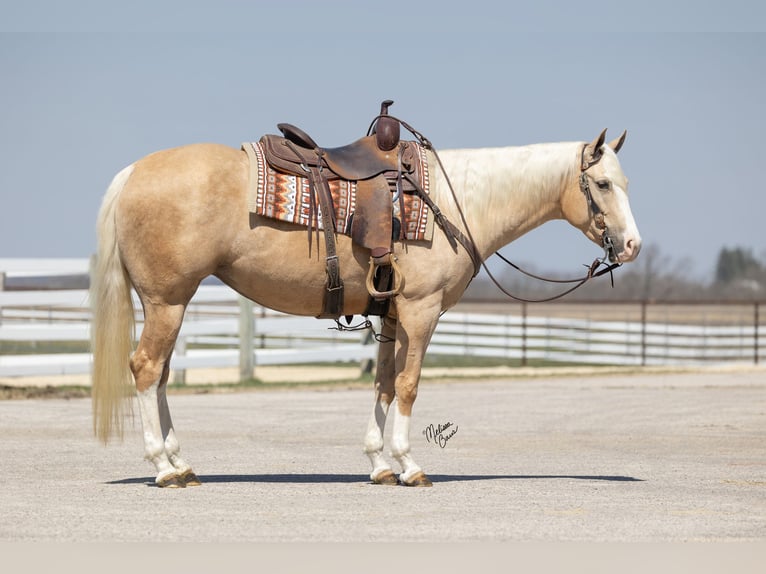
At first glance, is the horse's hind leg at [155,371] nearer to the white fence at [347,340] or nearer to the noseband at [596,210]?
the noseband at [596,210]

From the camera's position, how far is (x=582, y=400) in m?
15.6

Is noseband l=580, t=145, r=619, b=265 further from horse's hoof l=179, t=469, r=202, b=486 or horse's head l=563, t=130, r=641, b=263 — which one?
horse's hoof l=179, t=469, r=202, b=486

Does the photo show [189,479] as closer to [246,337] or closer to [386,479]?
[386,479]

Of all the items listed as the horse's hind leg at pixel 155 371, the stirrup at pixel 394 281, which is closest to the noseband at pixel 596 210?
the stirrup at pixel 394 281

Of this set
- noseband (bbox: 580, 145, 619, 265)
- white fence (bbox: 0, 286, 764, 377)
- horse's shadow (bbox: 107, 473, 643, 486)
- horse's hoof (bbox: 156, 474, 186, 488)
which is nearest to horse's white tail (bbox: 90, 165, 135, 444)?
horse's hoof (bbox: 156, 474, 186, 488)

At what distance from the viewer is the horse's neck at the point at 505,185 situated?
7.88 m

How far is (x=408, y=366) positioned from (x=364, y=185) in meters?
1.18

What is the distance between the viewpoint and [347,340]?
24.0 m

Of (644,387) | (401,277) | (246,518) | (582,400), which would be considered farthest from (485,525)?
(644,387)

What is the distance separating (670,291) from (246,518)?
258 feet

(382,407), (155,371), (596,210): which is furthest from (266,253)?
(596,210)

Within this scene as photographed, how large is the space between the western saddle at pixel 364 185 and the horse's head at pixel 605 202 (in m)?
1.08

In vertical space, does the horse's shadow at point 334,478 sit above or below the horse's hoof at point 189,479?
below

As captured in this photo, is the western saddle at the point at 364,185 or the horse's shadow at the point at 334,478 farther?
the horse's shadow at the point at 334,478
